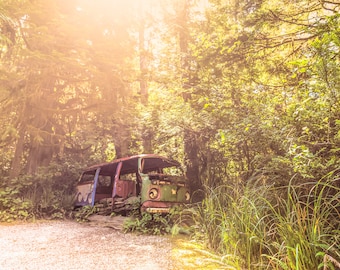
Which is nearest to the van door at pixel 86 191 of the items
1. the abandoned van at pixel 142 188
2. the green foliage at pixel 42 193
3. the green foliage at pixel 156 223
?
the abandoned van at pixel 142 188

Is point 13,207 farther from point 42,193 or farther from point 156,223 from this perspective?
point 156,223

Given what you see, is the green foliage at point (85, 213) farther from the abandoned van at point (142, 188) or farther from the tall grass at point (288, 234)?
the tall grass at point (288, 234)

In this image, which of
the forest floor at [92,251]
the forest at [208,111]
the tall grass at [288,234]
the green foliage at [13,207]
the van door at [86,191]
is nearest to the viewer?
the tall grass at [288,234]

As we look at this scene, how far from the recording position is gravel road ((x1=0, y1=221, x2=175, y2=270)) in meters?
3.93

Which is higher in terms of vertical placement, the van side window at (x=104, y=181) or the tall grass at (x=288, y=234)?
the van side window at (x=104, y=181)

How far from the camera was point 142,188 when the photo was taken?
7246 mm

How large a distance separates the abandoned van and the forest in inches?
27.9

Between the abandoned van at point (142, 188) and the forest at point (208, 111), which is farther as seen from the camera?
the abandoned van at point (142, 188)

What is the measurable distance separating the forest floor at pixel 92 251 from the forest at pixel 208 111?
2.16 ft

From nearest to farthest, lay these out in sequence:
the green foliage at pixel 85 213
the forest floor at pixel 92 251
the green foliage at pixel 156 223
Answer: the forest floor at pixel 92 251
the green foliage at pixel 156 223
the green foliage at pixel 85 213

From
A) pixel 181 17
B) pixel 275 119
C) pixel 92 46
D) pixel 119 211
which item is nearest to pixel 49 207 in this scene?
pixel 119 211

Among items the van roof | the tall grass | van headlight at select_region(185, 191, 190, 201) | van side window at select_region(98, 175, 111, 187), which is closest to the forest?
the tall grass

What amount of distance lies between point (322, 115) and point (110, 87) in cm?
835

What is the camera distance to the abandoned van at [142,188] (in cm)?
718
